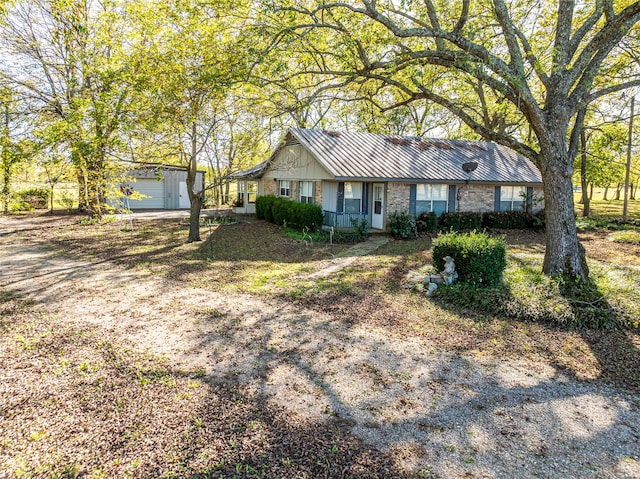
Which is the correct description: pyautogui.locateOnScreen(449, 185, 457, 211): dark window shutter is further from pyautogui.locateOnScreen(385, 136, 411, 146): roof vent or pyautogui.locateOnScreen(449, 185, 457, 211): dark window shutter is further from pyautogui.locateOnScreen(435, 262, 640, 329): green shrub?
pyautogui.locateOnScreen(435, 262, 640, 329): green shrub

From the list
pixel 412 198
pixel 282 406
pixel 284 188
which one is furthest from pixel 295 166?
pixel 282 406

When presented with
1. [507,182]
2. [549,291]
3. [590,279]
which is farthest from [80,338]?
[507,182]

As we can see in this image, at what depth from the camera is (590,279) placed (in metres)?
8.89

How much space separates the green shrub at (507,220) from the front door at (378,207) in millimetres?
5287

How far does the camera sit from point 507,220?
2008 centimetres

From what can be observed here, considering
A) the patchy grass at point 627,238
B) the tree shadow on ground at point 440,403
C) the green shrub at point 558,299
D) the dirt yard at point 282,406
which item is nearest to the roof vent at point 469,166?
the patchy grass at point 627,238

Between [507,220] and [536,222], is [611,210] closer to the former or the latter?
[536,222]

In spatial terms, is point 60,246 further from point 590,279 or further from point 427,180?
point 590,279

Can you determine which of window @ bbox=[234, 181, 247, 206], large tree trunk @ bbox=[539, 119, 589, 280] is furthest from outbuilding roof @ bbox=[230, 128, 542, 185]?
large tree trunk @ bbox=[539, 119, 589, 280]

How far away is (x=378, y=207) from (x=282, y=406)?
48.5ft

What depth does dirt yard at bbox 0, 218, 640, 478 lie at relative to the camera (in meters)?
3.59

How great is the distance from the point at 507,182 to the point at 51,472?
2073 centimetres

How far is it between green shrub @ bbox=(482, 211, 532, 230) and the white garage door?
22804 millimetres

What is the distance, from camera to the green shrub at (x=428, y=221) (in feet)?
60.4
